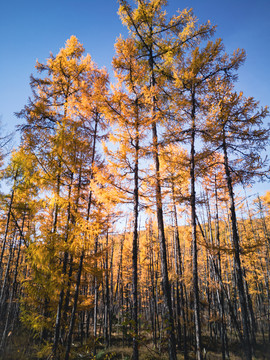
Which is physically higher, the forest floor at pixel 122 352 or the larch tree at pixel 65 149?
the larch tree at pixel 65 149

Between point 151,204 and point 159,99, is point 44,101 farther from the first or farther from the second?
point 151,204

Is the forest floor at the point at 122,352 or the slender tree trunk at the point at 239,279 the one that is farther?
the forest floor at the point at 122,352

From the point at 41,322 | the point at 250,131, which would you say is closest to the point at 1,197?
the point at 41,322

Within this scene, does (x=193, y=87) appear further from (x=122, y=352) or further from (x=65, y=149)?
(x=122, y=352)

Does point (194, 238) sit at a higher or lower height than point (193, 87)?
lower

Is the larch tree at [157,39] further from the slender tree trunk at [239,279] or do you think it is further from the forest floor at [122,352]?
the forest floor at [122,352]

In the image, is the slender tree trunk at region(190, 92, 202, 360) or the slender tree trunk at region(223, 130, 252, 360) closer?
the slender tree trunk at region(190, 92, 202, 360)

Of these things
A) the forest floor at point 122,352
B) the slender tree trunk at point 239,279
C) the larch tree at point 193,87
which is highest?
the larch tree at point 193,87

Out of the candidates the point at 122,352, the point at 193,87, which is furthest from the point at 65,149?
the point at 122,352

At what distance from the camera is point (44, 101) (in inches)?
331

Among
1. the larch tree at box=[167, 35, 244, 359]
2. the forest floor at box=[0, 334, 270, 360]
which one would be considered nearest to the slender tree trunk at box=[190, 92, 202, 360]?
the larch tree at box=[167, 35, 244, 359]

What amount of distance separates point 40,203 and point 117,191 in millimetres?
2511

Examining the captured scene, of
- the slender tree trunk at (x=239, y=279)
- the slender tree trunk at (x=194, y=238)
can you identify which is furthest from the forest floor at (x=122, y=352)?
the slender tree trunk at (x=194, y=238)

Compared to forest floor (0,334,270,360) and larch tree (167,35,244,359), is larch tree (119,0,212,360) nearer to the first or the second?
larch tree (167,35,244,359)
